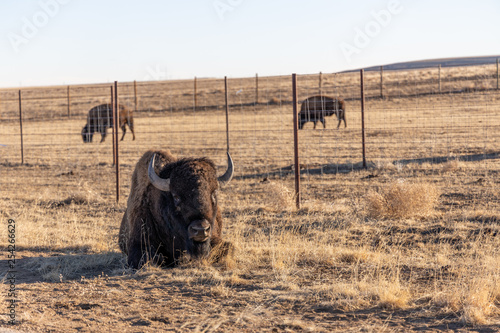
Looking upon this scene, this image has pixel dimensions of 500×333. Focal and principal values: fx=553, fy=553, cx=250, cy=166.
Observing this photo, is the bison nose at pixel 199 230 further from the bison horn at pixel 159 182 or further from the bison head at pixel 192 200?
the bison horn at pixel 159 182

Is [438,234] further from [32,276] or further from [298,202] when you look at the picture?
[32,276]

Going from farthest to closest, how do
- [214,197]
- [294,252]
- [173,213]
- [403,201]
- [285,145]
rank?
[285,145] < [403,201] < [294,252] < [214,197] < [173,213]

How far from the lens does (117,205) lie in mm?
11742

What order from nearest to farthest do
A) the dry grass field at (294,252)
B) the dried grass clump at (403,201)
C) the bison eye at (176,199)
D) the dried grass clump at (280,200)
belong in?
the dry grass field at (294,252) → the bison eye at (176,199) → the dried grass clump at (403,201) → the dried grass clump at (280,200)

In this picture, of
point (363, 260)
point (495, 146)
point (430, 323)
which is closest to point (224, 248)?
point (363, 260)

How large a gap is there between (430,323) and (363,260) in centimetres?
215

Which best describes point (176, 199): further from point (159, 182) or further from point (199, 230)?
point (199, 230)

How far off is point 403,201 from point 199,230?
15.5ft

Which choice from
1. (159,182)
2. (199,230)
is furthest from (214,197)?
(199,230)

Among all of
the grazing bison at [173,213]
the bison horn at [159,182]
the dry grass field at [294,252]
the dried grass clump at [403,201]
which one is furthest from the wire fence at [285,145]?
the bison horn at [159,182]

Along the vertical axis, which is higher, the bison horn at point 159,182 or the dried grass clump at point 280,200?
the bison horn at point 159,182

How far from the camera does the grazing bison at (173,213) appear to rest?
637cm

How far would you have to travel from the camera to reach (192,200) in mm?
6371

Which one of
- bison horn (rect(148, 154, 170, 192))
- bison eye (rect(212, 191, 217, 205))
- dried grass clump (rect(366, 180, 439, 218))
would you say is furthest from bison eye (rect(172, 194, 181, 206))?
dried grass clump (rect(366, 180, 439, 218))
